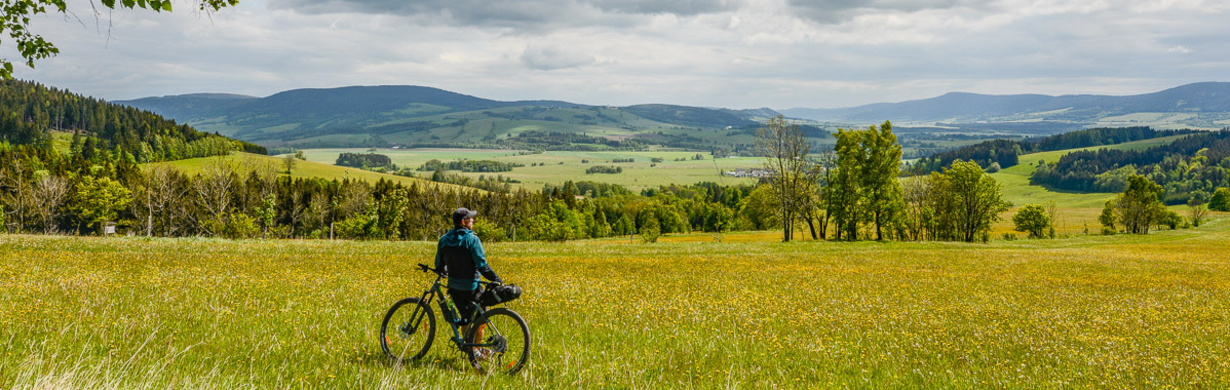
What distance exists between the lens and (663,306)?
14.4 m

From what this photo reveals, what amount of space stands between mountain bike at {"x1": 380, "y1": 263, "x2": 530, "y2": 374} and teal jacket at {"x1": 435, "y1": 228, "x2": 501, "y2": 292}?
20cm

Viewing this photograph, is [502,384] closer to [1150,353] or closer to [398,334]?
[398,334]

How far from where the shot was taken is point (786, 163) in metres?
55.1

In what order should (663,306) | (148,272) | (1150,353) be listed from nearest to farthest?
(1150,353), (663,306), (148,272)

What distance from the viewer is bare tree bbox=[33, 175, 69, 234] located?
96.4 metres

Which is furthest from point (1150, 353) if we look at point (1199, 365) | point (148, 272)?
point (148, 272)

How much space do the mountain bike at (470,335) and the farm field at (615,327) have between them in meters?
0.29

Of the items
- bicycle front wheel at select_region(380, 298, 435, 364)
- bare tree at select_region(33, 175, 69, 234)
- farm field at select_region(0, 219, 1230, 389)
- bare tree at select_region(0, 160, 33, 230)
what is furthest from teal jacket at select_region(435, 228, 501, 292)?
bare tree at select_region(33, 175, 69, 234)

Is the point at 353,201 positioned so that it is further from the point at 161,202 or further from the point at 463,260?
the point at 463,260

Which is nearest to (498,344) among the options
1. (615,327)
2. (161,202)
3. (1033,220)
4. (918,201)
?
(615,327)

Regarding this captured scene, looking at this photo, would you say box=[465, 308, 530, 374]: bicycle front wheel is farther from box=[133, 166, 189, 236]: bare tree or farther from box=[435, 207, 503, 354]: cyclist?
box=[133, 166, 189, 236]: bare tree

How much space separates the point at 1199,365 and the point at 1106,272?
75.5 ft

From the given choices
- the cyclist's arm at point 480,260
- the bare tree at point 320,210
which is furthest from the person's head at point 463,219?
the bare tree at point 320,210

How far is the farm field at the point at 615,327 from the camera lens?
7.58m
